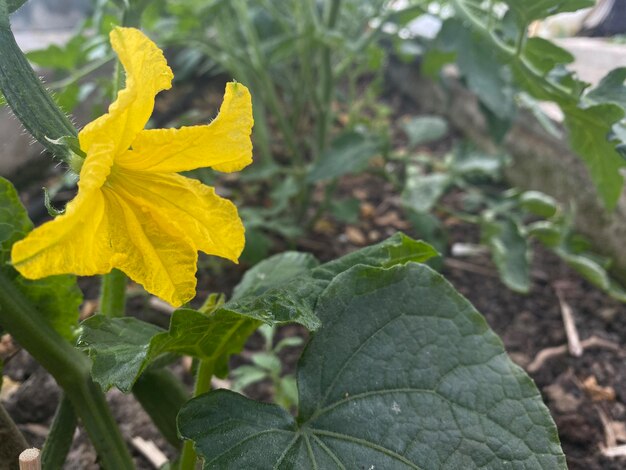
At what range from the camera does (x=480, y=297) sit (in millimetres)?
1813

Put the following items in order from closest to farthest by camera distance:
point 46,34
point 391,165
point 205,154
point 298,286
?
point 205,154 < point 298,286 < point 391,165 < point 46,34

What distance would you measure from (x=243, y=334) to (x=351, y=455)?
0.22 m

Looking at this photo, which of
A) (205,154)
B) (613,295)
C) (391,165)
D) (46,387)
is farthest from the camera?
(391,165)

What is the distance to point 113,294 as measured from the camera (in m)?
0.96

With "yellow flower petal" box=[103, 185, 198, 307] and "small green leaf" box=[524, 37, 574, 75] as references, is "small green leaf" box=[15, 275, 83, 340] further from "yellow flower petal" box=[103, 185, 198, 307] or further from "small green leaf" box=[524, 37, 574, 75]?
"small green leaf" box=[524, 37, 574, 75]

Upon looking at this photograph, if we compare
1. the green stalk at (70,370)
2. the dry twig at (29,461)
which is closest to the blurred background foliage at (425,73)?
the green stalk at (70,370)

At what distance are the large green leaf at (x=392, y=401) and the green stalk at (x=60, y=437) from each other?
0.23 m

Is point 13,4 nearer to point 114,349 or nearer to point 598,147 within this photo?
point 114,349

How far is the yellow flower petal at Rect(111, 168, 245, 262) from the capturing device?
2.26 feet

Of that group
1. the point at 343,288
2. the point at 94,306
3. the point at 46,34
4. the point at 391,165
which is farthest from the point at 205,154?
the point at 46,34

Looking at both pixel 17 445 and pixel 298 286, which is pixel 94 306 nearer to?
pixel 17 445

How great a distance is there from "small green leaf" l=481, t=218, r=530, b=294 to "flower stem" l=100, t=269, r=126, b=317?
1.02m

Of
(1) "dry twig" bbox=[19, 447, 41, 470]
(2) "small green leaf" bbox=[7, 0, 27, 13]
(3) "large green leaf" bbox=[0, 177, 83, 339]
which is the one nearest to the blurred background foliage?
(2) "small green leaf" bbox=[7, 0, 27, 13]

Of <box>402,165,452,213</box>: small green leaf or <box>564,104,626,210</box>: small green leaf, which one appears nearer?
<box>564,104,626,210</box>: small green leaf
